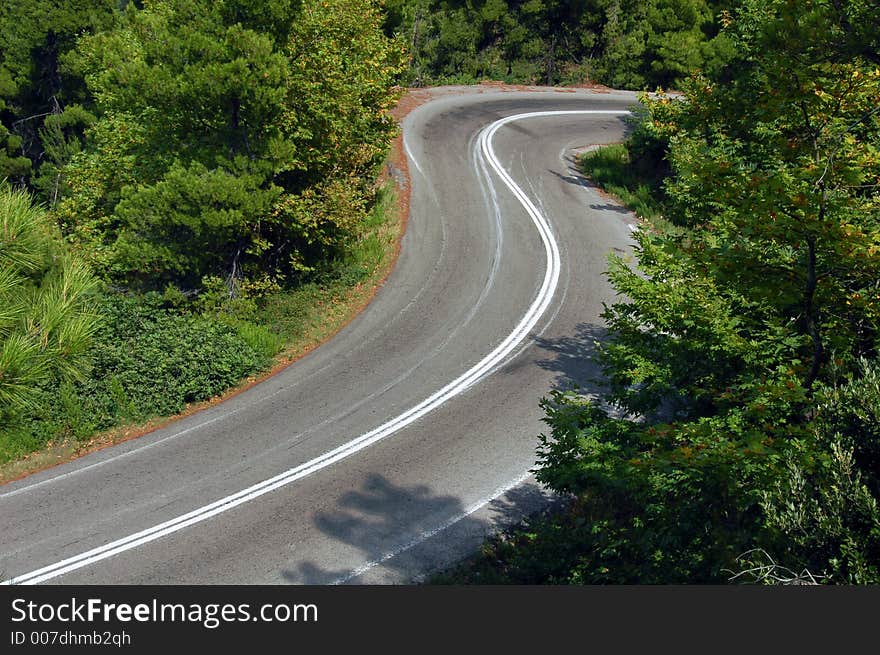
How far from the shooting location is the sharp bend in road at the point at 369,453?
10.4 meters

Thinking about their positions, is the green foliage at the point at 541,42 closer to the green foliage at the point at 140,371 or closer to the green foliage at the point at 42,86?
the green foliage at the point at 42,86

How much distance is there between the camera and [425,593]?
5.45 metres

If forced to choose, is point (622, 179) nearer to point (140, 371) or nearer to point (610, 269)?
point (610, 269)

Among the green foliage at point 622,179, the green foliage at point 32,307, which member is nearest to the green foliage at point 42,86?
the green foliage at point 622,179

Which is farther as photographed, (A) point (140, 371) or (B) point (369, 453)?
(A) point (140, 371)

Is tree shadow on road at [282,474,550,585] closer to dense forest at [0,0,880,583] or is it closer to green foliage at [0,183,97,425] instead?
dense forest at [0,0,880,583]

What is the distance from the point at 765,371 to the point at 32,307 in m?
8.95

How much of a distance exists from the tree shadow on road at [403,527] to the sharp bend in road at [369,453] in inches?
1.1

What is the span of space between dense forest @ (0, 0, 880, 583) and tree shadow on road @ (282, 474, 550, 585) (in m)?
0.53

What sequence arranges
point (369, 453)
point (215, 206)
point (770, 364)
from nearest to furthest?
point (770, 364), point (369, 453), point (215, 206)

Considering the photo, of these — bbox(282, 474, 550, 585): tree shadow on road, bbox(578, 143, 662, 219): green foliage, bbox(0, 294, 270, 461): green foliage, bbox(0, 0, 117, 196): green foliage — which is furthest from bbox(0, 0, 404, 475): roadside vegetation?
bbox(0, 0, 117, 196): green foliage

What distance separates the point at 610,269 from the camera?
17.6 meters

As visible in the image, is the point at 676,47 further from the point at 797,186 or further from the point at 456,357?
the point at 797,186

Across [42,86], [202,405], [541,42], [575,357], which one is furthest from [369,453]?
[541,42]
